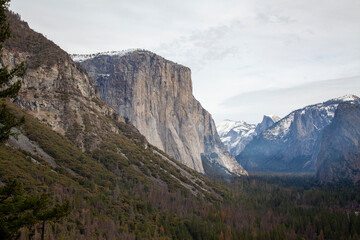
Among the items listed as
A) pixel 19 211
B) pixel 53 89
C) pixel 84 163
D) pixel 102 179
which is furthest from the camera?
pixel 53 89

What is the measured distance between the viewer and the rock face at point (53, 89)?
119438mm

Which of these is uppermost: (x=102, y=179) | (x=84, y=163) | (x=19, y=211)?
(x=84, y=163)

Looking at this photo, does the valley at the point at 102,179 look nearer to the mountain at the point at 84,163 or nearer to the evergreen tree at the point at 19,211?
the mountain at the point at 84,163

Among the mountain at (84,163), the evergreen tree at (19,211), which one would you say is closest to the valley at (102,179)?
the mountain at (84,163)

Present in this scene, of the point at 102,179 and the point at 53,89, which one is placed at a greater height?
the point at 53,89

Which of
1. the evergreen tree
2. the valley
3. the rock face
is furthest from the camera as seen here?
the rock face

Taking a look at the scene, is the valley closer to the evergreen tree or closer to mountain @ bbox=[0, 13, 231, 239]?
mountain @ bbox=[0, 13, 231, 239]

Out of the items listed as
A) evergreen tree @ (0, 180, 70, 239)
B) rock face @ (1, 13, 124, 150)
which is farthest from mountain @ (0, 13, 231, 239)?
evergreen tree @ (0, 180, 70, 239)

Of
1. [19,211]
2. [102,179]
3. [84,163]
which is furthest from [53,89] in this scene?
[19,211]

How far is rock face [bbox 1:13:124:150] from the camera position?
119 meters

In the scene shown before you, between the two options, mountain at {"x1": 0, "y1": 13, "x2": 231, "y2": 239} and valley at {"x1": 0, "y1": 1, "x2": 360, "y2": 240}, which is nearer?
mountain at {"x1": 0, "y1": 13, "x2": 231, "y2": 239}

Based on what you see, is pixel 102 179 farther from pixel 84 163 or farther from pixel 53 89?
pixel 53 89

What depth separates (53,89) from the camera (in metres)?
132

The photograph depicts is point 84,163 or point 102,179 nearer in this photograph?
point 102,179
